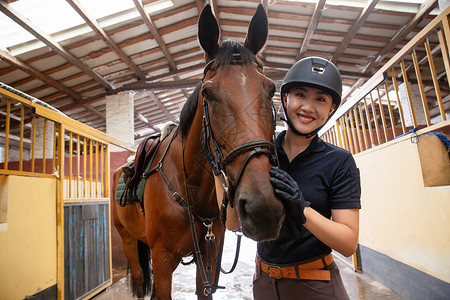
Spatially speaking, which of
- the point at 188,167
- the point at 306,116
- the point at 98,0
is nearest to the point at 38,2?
the point at 98,0

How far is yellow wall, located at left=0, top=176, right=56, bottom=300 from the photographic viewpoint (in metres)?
2.21

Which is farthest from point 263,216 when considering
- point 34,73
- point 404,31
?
point 34,73

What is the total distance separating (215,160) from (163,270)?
1.02 meters

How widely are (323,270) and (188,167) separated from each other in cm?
102

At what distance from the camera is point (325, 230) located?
0.89 meters

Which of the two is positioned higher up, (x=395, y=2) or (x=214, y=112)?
(x=395, y=2)

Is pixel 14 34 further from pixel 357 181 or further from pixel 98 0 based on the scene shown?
pixel 357 181

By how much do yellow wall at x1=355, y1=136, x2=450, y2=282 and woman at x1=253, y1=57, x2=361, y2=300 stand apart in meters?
1.53

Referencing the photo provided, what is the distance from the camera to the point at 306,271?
3.35 feet

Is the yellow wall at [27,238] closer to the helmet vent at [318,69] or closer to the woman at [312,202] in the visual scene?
the woman at [312,202]

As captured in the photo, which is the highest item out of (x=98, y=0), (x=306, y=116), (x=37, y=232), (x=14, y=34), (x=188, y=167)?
(x=98, y=0)

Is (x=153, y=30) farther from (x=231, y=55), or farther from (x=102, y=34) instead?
(x=231, y=55)

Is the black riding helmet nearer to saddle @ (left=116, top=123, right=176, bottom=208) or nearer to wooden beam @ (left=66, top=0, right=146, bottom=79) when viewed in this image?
saddle @ (left=116, top=123, right=176, bottom=208)

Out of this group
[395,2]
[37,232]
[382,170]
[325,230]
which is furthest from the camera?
[395,2]
